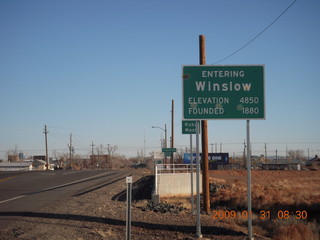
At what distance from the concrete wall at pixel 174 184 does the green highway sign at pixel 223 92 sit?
650 inches

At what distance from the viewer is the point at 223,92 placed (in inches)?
357

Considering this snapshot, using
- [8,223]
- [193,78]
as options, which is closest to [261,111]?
[193,78]

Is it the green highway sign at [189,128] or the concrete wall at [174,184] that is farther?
the concrete wall at [174,184]

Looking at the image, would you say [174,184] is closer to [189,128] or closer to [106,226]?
[189,128]

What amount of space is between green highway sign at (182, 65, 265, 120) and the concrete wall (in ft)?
54.2

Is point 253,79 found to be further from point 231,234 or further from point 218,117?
point 231,234

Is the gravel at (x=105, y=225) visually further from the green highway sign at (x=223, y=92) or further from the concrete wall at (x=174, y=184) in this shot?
the concrete wall at (x=174, y=184)

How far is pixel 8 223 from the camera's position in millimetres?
10531

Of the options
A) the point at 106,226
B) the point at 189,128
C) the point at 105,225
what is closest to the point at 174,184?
the point at 189,128

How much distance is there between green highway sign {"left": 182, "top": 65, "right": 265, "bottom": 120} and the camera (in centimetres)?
899

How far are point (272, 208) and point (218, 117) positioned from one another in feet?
45.3

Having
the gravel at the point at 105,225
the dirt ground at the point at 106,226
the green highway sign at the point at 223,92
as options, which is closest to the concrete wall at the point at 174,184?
the gravel at the point at 105,225

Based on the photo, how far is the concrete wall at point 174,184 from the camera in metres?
25.1

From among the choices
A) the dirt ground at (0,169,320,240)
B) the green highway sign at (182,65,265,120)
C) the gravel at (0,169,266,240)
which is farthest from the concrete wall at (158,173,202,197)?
the green highway sign at (182,65,265,120)
